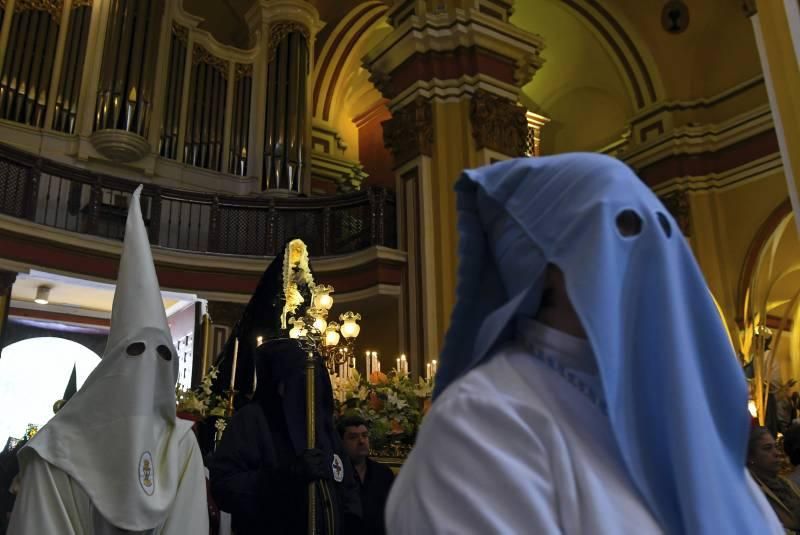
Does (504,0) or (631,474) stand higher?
(504,0)

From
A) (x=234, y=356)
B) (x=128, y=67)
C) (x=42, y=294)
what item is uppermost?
(x=128, y=67)

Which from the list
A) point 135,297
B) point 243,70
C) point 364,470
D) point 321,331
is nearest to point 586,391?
point 135,297

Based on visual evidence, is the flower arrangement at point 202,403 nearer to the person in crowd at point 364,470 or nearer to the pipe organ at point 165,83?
the person in crowd at point 364,470

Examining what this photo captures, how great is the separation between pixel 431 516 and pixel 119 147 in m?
10.3

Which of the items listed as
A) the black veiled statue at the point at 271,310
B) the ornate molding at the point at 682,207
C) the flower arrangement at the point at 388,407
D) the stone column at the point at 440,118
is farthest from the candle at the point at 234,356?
the ornate molding at the point at 682,207

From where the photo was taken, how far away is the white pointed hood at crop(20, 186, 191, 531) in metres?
2.47

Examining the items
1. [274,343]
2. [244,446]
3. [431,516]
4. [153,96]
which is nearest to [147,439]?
[244,446]

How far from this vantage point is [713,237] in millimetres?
11203

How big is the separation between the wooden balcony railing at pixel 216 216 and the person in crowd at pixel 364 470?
6.15 m

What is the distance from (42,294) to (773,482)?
32.0ft

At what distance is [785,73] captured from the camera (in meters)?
4.75

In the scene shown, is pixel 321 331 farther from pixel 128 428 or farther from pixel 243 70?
pixel 243 70

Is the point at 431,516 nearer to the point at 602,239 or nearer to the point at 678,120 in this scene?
the point at 602,239

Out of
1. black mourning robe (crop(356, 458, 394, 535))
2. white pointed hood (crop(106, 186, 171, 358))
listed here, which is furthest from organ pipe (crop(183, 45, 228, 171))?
white pointed hood (crop(106, 186, 171, 358))
